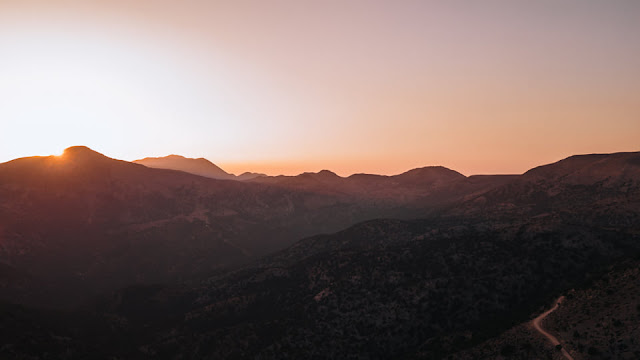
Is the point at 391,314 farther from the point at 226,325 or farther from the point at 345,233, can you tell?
the point at 345,233

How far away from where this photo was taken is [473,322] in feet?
223

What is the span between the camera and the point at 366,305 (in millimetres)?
76438

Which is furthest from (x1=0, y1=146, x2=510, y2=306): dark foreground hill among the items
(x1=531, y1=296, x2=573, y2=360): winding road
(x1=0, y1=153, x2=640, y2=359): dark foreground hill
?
(x1=531, y1=296, x2=573, y2=360): winding road

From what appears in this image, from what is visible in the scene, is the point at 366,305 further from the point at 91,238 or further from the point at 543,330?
the point at 91,238

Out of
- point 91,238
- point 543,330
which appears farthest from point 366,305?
point 91,238

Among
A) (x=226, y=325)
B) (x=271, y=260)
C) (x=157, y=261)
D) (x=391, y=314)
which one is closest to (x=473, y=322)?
(x=391, y=314)

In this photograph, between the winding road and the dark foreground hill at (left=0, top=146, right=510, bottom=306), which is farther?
the dark foreground hill at (left=0, top=146, right=510, bottom=306)

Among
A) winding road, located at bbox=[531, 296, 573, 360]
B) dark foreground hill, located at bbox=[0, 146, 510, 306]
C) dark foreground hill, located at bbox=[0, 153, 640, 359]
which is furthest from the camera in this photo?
dark foreground hill, located at bbox=[0, 146, 510, 306]

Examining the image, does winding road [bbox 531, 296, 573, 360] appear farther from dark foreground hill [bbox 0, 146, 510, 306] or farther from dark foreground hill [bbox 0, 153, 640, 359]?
dark foreground hill [bbox 0, 146, 510, 306]

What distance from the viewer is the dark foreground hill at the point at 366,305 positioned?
6612 cm

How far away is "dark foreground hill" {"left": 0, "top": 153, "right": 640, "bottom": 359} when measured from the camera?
6612 centimetres

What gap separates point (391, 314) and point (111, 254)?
12489 centimetres

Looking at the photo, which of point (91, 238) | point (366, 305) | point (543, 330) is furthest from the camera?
point (91, 238)

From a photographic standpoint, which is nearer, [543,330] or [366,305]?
[543,330]
